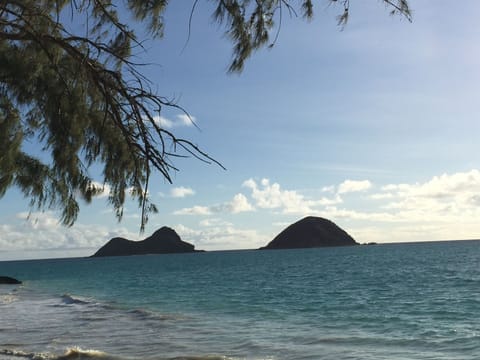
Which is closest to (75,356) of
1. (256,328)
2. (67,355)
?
(67,355)

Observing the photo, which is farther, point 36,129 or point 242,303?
point 242,303

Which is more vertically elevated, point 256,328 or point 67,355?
point 67,355

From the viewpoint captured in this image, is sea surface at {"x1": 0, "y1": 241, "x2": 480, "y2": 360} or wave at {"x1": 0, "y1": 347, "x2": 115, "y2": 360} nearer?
wave at {"x1": 0, "y1": 347, "x2": 115, "y2": 360}

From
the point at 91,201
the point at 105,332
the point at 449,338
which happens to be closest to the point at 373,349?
the point at 449,338

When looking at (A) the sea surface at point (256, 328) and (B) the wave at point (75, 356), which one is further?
(A) the sea surface at point (256, 328)

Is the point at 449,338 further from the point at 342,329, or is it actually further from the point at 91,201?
the point at 91,201

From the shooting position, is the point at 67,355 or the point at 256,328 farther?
the point at 256,328

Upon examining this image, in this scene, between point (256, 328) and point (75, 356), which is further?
point (256, 328)

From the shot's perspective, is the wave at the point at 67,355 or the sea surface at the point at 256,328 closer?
the wave at the point at 67,355

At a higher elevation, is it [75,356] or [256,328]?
[75,356]

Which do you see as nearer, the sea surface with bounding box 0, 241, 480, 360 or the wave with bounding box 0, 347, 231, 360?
the wave with bounding box 0, 347, 231, 360

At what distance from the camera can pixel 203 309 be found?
92.9 feet

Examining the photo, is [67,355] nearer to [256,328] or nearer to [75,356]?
[75,356]

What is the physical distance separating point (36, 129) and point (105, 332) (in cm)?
1509
